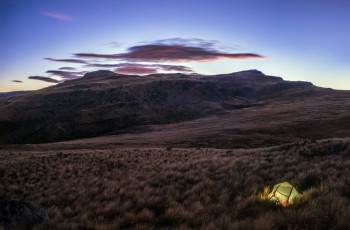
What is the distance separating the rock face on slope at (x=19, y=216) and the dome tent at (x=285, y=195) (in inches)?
224

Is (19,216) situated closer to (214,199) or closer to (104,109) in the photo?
(214,199)

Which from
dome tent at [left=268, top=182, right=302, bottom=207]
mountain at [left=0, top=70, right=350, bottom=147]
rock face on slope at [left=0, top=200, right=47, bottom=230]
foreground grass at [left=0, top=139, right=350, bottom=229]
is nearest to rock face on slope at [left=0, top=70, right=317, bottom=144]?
mountain at [left=0, top=70, right=350, bottom=147]

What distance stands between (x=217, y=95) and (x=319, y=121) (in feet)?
278

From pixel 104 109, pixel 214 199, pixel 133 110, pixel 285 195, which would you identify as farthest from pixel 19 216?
pixel 104 109

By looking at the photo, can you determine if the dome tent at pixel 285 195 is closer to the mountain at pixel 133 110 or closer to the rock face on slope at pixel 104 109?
the mountain at pixel 133 110

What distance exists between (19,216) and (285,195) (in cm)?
617

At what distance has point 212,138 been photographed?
33719 mm

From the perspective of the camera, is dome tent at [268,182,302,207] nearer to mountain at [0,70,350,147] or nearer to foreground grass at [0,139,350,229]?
foreground grass at [0,139,350,229]

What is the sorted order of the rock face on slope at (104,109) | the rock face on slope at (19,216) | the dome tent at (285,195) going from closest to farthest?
the rock face on slope at (19,216) → the dome tent at (285,195) → the rock face on slope at (104,109)

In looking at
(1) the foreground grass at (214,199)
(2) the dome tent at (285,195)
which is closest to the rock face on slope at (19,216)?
(1) the foreground grass at (214,199)

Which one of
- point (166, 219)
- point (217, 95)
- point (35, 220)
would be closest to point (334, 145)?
point (166, 219)

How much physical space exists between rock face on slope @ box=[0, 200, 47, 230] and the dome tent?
5.68m

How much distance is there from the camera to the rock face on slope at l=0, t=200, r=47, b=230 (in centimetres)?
473

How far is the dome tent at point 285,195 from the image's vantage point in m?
5.69
